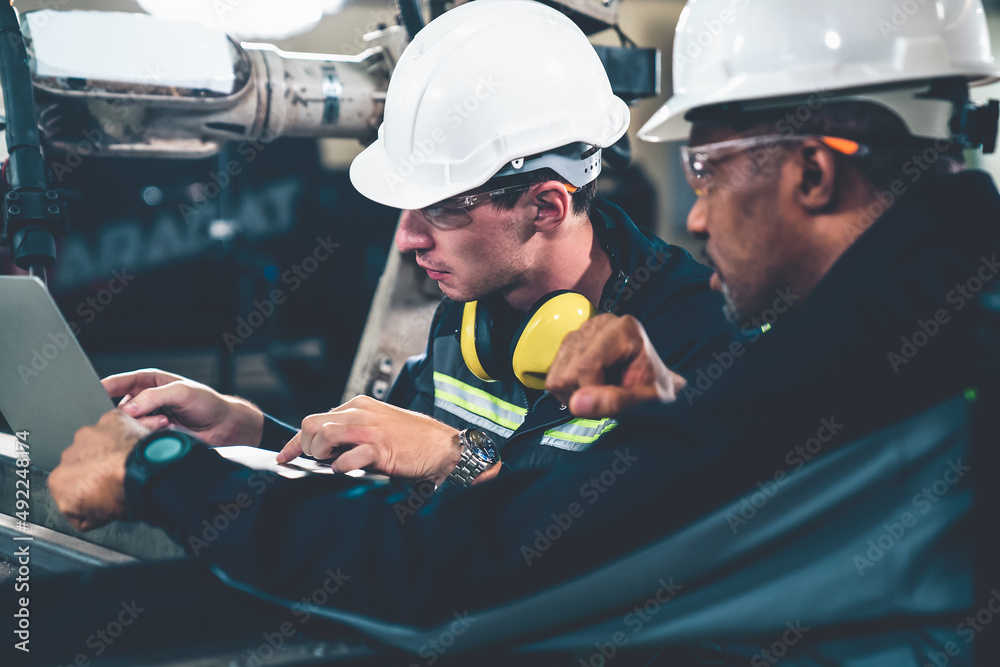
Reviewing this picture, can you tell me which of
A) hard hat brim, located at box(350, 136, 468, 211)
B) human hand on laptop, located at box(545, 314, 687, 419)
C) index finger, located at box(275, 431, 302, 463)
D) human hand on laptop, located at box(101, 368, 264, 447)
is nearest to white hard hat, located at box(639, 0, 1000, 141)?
human hand on laptop, located at box(545, 314, 687, 419)

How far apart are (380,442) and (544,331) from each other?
341 millimetres

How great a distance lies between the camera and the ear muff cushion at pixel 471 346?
5.25ft

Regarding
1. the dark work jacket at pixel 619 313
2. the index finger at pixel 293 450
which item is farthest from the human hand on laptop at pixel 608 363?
the index finger at pixel 293 450

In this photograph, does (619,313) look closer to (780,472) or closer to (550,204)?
(550,204)

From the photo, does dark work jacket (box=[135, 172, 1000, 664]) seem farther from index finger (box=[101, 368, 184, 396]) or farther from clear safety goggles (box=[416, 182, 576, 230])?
clear safety goggles (box=[416, 182, 576, 230])

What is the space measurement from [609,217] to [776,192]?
75 cm

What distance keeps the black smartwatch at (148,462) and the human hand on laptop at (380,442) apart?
264 millimetres

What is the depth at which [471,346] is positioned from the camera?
161 cm

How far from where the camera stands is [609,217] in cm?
178

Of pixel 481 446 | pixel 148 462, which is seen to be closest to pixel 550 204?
pixel 481 446

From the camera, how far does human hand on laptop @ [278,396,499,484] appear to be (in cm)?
128

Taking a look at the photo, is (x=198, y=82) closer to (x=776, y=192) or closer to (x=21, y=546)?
(x=21, y=546)

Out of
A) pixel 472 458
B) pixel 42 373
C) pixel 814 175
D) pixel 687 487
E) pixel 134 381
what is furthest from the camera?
pixel 134 381

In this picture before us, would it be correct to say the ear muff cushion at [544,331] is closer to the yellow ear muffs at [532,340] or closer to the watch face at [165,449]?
the yellow ear muffs at [532,340]
